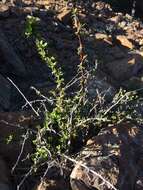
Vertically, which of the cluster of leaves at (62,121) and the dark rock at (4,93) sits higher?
the cluster of leaves at (62,121)

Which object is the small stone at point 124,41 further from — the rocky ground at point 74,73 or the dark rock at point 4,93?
the dark rock at point 4,93

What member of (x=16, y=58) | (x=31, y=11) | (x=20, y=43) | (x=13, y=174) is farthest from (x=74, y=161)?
(x=31, y=11)

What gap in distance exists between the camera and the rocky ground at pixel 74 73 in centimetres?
481

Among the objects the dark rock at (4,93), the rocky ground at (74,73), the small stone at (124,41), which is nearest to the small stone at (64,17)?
the rocky ground at (74,73)

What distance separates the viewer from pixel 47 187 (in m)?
4.62

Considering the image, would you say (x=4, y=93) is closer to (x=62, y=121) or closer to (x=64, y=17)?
(x=62, y=121)

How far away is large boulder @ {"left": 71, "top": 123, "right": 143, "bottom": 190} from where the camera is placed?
463 cm

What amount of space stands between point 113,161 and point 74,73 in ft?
8.14

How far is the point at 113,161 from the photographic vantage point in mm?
4863

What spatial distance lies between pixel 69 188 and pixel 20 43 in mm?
3291

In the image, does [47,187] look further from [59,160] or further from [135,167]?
[135,167]

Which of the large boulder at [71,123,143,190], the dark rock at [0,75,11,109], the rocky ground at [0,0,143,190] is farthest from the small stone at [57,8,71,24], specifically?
the large boulder at [71,123,143,190]

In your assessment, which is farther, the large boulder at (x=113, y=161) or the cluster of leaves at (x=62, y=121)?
the cluster of leaves at (x=62, y=121)

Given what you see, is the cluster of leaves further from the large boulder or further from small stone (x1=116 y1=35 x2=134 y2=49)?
small stone (x1=116 y1=35 x2=134 y2=49)
